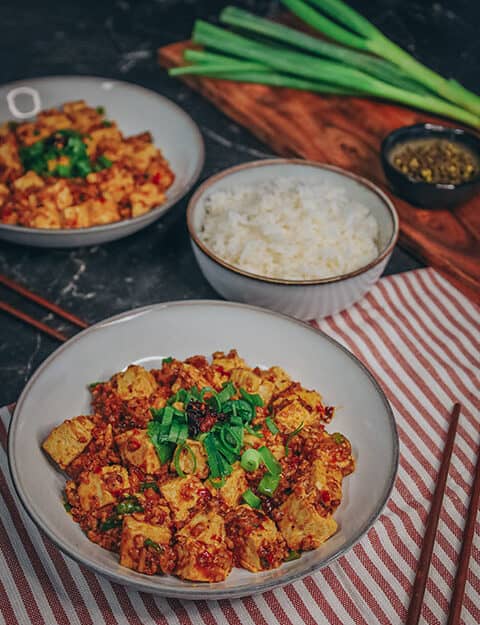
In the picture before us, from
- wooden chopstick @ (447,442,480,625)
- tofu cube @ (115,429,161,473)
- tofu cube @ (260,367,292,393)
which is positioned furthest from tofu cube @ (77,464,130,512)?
wooden chopstick @ (447,442,480,625)

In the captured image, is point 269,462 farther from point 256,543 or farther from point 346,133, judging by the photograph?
point 346,133

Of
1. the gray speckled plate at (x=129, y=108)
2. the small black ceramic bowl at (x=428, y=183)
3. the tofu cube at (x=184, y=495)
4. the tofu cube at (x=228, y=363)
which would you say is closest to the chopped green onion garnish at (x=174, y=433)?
the tofu cube at (x=184, y=495)

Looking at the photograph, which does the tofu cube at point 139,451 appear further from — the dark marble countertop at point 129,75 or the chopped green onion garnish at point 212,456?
the dark marble countertop at point 129,75

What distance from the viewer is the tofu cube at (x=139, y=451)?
6.95ft

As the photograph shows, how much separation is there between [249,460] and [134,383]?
454 millimetres

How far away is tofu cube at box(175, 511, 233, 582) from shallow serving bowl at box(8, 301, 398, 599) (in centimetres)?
3

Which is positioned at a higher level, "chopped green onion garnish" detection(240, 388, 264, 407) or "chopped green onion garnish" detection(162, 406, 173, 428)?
"chopped green onion garnish" detection(240, 388, 264, 407)

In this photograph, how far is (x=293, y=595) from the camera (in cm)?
211

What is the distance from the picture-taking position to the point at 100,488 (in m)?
2.05

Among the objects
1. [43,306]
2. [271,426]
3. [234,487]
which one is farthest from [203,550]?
[43,306]

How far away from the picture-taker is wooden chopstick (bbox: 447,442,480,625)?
203 centimetres

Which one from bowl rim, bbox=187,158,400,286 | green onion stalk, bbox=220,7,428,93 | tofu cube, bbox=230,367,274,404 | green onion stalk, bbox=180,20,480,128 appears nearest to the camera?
tofu cube, bbox=230,367,274,404

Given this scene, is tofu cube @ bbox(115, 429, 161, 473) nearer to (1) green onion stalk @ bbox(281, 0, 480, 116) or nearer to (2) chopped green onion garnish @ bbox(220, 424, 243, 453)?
(2) chopped green onion garnish @ bbox(220, 424, 243, 453)

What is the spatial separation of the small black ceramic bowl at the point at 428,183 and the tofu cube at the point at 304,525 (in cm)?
181
